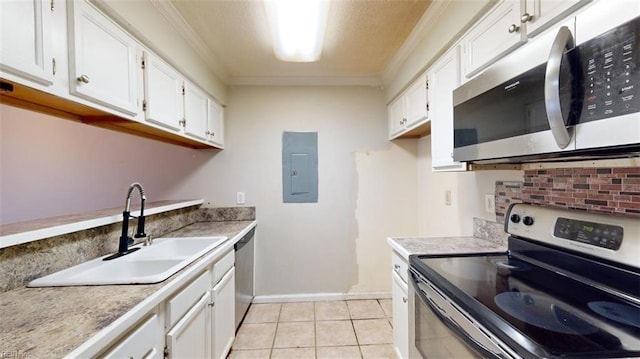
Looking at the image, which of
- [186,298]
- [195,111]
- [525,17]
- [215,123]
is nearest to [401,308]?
[186,298]

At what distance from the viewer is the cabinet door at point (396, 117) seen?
7.93ft

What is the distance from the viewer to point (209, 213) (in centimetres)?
279

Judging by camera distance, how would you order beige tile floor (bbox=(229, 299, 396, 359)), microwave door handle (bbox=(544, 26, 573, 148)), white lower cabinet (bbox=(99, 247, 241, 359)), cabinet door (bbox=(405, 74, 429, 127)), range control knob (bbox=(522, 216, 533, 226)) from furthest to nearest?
1. beige tile floor (bbox=(229, 299, 396, 359))
2. cabinet door (bbox=(405, 74, 429, 127))
3. range control knob (bbox=(522, 216, 533, 226))
4. white lower cabinet (bbox=(99, 247, 241, 359))
5. microwave door handle (bbox=(544, 26, 573, 148))

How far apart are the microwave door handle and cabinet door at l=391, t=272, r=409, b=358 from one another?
1.10 meters

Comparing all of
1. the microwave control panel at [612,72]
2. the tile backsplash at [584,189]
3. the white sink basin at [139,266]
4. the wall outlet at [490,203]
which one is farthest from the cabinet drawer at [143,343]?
the wall outlet at [490,203]

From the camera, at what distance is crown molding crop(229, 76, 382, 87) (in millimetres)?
2771

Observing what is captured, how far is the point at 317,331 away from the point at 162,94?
7.03ft

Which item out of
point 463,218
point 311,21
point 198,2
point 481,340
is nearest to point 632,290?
point 481,340

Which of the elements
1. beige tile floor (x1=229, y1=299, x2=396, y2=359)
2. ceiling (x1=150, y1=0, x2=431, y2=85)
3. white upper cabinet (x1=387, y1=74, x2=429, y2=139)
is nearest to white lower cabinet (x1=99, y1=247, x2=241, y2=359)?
beige tile floor (x1=229, y1=299, x2=396, y2=359)

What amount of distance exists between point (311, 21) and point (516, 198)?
1.57 m

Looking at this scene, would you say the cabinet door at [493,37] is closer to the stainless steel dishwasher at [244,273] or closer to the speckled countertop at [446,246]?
the speckled countertop at [446,246]

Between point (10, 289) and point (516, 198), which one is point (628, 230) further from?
point (10, 289)

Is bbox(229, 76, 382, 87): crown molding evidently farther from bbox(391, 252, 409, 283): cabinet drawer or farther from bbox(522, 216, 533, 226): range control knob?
bbox(522, 216, 533, 226): range control knob

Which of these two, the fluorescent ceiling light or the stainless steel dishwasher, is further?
the stainless steel dishwasher
